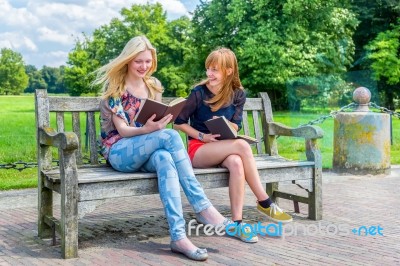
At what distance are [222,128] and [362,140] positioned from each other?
3856mm

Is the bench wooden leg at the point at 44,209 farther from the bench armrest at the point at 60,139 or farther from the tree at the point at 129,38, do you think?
the tree at the point at 129,38

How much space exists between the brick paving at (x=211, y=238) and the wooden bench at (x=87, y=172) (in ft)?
0.66

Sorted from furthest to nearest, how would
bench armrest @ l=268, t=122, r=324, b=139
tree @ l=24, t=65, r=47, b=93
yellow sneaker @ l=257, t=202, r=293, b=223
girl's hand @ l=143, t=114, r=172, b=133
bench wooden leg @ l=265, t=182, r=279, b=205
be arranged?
tree @ l=24, t=65, r=47, b=93 < bench wooden leg @ l=265, t=182, r=279, b=205 < bench armrest @ l=268, t=122, r=324, b=139 < yellow sneaker @ l=257, t=202, r=293, b=223 < girl's hand @ l=143, t=114, r=172, b=133

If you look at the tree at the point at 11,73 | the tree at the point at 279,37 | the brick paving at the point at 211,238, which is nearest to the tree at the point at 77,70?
the tree at the point at 279,37

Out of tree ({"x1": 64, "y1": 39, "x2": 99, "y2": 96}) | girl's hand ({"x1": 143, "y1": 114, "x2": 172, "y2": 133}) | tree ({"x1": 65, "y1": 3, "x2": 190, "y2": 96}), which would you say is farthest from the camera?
tree ({"x1": 64, "y1": 39, "x2": 99, "y2": 96})

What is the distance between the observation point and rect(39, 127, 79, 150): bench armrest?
13.2 ft

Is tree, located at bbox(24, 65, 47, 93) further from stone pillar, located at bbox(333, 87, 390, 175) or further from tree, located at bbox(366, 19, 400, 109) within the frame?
stone pillar, located at bbox(333, 87, 390, 175)

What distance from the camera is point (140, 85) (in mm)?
4793

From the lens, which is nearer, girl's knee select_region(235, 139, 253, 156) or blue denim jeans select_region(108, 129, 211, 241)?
blue denim jeans select_region(108, 129, 211, 241)

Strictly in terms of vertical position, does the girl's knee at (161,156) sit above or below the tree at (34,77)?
below

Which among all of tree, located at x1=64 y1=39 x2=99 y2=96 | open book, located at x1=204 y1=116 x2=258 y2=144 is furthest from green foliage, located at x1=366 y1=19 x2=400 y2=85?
open book, located at x1=204 y1=116 x2=258 y2=144

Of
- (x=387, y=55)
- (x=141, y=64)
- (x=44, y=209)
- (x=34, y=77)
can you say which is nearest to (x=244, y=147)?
(x=141, y=64)

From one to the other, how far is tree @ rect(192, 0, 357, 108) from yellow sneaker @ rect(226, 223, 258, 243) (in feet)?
87.4

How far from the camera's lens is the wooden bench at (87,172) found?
13.3 ft
